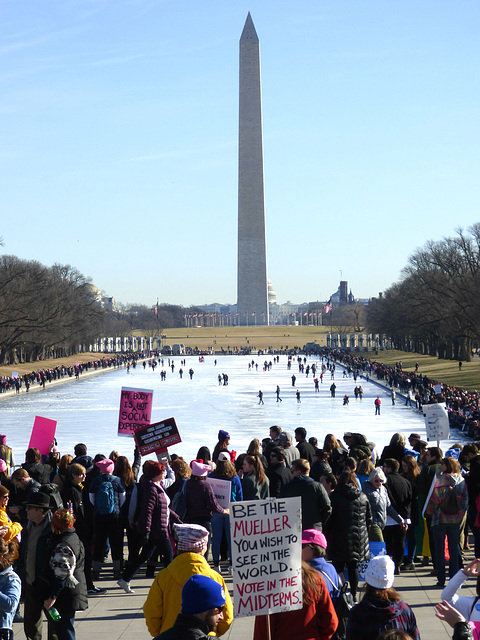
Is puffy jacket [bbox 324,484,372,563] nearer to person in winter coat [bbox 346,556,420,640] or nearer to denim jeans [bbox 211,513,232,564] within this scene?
denim jeans [bbox 211,513,232,564]

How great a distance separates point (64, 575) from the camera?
603 centimetres

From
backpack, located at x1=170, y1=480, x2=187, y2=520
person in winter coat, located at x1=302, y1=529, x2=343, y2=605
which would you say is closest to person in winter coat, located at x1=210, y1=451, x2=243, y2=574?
backpack, located at x1=170, y1=480, x2=187, y2=520

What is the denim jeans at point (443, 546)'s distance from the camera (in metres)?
8.44

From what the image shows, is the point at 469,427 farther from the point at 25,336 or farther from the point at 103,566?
the point at 25,336

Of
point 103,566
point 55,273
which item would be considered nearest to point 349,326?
point 55,273

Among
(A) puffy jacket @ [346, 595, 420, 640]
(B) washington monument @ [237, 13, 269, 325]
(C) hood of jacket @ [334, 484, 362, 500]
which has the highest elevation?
(B) washington monument @ [237, 13, 269, 325]

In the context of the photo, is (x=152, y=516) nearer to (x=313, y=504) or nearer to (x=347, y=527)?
(x=313, y=504)

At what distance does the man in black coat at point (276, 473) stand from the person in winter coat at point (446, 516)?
178 cm

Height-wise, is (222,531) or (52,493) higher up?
(52,493)

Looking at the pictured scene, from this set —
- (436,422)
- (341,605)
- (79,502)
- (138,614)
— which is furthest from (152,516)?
(436,422)

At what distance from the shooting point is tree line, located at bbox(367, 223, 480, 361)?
196 feet

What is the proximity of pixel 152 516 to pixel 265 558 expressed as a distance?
361 cm

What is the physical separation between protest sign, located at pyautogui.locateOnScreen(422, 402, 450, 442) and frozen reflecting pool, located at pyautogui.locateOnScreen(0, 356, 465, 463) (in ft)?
26.3

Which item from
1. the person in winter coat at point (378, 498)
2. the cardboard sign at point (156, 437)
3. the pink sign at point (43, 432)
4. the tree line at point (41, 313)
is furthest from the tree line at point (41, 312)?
the person in winter coat at point (378, 498)
